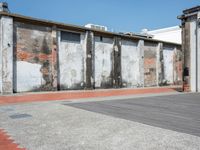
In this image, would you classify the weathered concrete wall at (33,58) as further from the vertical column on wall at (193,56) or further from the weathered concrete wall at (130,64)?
the vertical column on wall at (193,56)

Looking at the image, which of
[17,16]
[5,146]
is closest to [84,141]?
[5,146]

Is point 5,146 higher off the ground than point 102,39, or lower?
lower

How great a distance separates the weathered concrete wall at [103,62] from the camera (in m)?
21.5

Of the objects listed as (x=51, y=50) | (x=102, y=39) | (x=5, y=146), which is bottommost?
(x=5, y=146)

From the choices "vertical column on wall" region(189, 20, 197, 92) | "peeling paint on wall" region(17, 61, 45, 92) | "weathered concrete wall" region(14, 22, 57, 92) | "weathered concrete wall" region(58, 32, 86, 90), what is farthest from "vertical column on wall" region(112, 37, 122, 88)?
"peeling paint on wall" region(17, 61, 45, 92)

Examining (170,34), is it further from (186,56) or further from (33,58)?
(33,58)

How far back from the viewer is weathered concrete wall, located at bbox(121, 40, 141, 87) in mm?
23500

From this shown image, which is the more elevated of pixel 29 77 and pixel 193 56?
pixel 193 56

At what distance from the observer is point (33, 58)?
17.4m

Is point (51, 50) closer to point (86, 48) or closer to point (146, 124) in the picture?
point (86, 48)

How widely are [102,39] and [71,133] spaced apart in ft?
56.5

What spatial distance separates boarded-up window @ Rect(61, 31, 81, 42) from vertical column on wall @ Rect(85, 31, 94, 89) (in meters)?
0.89

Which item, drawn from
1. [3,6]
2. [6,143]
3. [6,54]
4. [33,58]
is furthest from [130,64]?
[6,143]

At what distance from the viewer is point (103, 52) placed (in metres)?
22.0
